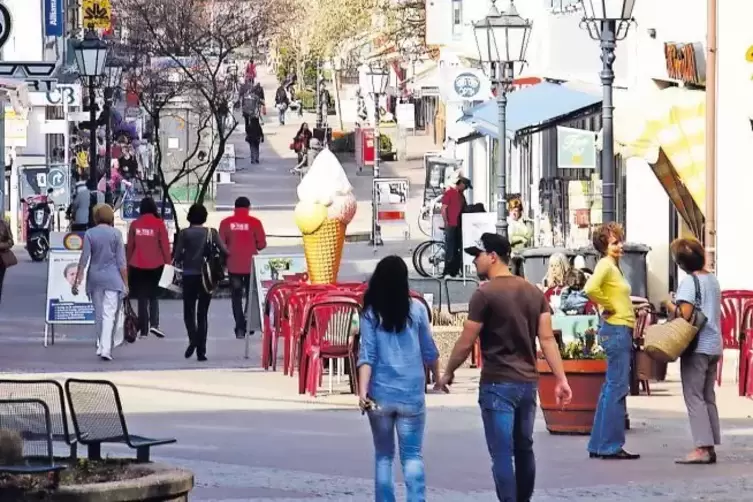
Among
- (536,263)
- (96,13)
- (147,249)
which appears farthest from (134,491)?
(96,13)

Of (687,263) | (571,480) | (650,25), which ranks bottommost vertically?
(571,480)

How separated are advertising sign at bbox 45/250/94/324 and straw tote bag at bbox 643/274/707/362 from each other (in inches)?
441

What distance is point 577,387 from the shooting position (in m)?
14.7

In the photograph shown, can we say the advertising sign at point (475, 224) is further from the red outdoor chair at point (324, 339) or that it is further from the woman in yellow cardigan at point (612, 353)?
the woman in yellow cardigan at point (612, 353)

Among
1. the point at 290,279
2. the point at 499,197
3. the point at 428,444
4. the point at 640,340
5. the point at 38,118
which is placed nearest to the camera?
the point at 428,444

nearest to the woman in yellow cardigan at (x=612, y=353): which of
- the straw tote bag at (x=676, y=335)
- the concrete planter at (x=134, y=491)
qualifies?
the straw tote bag at (x=676, y=335)

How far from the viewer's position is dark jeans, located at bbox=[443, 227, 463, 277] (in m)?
33.9

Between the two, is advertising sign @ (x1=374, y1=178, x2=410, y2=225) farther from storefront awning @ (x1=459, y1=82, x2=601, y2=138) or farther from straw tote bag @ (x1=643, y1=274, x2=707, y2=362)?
straw tote bag @ (x1=643, y1=274, x2=707, y2=362)

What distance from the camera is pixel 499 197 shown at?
79.0 feet

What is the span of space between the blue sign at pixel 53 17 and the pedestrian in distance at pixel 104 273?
2906cm

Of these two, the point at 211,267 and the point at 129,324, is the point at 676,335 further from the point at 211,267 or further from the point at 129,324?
the point at 129,324

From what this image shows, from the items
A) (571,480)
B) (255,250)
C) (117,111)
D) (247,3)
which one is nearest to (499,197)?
(255,250)

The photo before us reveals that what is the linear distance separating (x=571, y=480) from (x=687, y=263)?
5.72 feet

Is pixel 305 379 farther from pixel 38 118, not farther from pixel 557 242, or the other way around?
pixel 38 118
